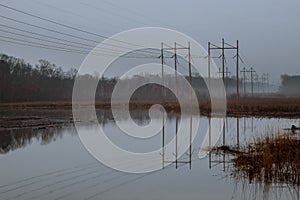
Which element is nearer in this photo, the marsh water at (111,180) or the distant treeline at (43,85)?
the marsh water at (111,180)

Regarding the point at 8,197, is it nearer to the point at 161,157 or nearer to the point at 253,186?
the point at 253,186

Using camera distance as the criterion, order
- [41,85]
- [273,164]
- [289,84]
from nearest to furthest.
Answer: [273,164], [41,85], [289,84]

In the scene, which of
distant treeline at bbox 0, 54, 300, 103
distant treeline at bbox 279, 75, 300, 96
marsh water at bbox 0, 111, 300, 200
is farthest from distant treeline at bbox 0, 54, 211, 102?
distant treeline at bbox 279, 75, 300, 96

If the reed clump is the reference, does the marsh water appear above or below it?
below

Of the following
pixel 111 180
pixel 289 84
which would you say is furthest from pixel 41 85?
pixel 289 84

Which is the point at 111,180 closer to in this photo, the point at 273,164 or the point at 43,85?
the point at 273,164

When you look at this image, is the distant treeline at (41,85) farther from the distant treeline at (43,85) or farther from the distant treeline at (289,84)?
the distant treeline at (289,84)

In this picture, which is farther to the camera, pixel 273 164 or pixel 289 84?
pixel 289 84

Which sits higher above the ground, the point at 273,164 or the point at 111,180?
the point at 273,164

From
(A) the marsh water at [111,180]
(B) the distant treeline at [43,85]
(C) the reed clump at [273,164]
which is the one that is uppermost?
(B) the distant treeline at [43,85]

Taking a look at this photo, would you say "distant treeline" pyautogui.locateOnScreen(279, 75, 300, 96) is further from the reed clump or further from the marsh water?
the marsh water

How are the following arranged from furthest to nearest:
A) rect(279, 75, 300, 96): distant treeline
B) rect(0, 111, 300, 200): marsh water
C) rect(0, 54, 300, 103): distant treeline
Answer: rect(279, 75, 300, 96): distant treeline, rect(0, 54, 300, 103): distant treeline, rect(0, 111, 300, 200): marsh water

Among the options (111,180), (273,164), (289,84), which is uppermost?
(289,84)

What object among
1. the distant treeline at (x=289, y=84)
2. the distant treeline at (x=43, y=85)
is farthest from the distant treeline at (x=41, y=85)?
the distant treeline at (x=289, y=84)
